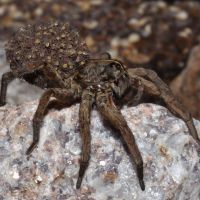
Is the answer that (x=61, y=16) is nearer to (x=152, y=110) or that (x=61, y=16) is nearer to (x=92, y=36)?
(x=92, y=36)

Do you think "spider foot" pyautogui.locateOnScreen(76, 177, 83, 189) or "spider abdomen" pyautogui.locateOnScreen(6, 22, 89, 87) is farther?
"spider abdomen" pyautogui.locateOnScreen(6, 22, 89, 87)

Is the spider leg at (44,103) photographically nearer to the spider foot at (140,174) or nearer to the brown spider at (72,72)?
the brown spider at (72,72)

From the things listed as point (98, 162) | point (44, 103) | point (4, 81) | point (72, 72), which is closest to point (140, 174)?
point (98, 162)

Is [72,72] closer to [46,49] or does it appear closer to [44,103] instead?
[46,49]

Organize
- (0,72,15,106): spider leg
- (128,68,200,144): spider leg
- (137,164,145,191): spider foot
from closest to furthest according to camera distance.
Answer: (137,164,145,191): spider foot
(128,68,200,144): spider leg
(0,72,15,106): spider leg

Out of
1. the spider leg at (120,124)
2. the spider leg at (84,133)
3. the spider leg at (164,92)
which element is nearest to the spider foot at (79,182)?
the spider leg at (84,133)

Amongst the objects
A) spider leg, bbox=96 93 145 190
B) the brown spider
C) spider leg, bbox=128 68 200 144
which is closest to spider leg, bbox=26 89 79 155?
the brown spider

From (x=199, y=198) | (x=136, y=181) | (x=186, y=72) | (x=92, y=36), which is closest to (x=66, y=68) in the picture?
(x=136, y=181)

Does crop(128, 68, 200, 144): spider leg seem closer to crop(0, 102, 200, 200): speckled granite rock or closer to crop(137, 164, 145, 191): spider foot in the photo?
crop(0, 102, 200, 200): speckled granite rock
